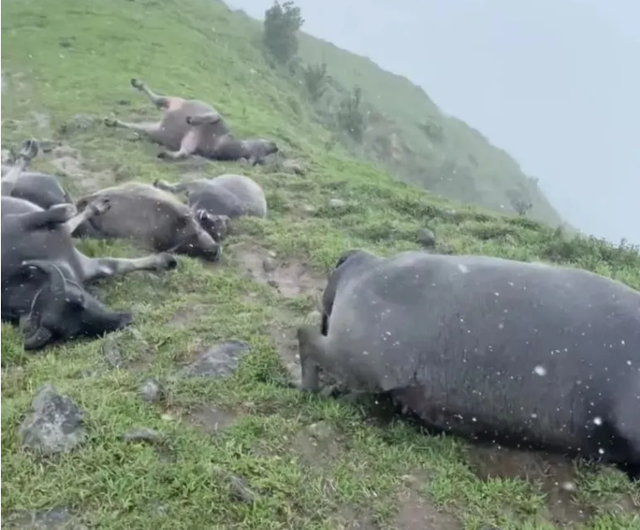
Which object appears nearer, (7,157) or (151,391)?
(151,391)

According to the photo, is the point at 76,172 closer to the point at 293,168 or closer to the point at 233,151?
the point at 233,151

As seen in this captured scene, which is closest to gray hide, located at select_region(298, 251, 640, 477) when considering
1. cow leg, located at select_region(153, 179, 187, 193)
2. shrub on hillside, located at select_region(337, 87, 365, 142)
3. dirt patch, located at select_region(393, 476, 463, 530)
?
dirt patch, located at select_region(393, 476, 463, 530)

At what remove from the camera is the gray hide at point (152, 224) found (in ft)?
26.1

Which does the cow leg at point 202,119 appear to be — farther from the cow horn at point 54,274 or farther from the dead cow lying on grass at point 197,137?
the cow horn at point 54,274

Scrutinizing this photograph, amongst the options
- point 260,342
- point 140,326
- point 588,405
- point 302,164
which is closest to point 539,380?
point 588,405

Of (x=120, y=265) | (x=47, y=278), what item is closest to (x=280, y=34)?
(x=120, y=265)

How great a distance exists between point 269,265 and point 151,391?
3328 mm

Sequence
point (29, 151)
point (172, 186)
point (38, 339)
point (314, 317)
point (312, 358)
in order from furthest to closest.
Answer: point (172, 186), point (29, 151), point (314, 317), point (38, 339), point (312, 358)

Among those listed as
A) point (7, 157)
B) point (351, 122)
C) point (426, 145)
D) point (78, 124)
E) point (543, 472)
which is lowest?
point (426, 145)

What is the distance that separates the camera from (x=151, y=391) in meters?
4.90

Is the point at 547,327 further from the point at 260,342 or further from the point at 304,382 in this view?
the point at 260,342

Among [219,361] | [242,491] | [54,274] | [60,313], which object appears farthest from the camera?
[54,274]

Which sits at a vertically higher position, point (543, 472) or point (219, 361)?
point (543, 472)

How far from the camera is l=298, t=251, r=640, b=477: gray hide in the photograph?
465 cm
